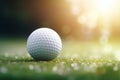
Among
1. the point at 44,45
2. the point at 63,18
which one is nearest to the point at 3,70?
the point at 44,45

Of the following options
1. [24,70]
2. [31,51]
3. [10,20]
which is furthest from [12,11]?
Result: [24,70]

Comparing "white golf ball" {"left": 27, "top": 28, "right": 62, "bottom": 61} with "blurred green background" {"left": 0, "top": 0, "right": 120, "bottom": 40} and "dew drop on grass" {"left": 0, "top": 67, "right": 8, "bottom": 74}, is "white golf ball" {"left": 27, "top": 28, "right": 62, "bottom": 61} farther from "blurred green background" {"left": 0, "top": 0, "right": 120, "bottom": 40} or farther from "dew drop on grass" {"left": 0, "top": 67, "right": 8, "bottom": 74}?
"blurred green background" {"left": 0, "top": 0, "right": 120, "bottom": 40}

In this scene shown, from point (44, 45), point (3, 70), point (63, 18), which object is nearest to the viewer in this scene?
point (3, 70)

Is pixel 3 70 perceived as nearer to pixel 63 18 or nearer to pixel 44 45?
pixel 44 45

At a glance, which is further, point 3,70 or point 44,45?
point 44,45

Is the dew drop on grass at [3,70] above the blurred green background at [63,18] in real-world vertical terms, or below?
below

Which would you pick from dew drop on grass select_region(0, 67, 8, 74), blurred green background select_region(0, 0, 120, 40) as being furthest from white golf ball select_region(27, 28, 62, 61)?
blurred green background select_region(0, 0, 120, 40)

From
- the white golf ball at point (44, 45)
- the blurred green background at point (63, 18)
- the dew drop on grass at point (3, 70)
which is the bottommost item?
the dew drop on grass at point (3, 70)

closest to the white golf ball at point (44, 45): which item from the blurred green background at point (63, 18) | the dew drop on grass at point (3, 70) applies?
the dew drop on grass at point (3, 70)

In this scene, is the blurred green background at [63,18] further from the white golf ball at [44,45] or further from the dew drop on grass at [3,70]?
the dew drop on grass at [3,70]
